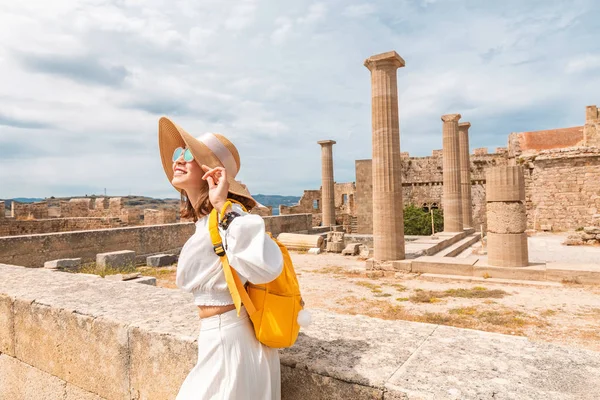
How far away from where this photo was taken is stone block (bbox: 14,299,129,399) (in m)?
2.14

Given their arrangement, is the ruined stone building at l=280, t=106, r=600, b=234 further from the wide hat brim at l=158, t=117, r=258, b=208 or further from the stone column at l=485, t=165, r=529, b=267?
the wide hat brim at l=158, t=117, r=258, b=208

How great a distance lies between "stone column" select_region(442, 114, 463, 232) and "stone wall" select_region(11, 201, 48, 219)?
20563mm

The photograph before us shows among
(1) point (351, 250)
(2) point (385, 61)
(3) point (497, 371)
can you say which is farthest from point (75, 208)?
(3) point (497, 371)

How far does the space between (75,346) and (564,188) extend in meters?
26.0

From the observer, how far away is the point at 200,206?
1601 millimetres

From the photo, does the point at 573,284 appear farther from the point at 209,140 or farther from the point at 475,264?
the point at 209,140

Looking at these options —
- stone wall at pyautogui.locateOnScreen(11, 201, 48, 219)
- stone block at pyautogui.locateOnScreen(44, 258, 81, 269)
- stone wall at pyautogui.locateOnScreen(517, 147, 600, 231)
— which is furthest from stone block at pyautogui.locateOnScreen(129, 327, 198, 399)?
stone wall at pyautogui.locateOnScreen(517, 147, 600, 231)

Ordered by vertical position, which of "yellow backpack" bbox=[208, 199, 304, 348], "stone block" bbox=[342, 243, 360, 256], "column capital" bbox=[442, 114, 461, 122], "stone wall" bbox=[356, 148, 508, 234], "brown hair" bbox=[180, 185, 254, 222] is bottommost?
"stone block" bbox=[342, 243, 360, 256]

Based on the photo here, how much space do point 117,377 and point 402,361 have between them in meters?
1.68

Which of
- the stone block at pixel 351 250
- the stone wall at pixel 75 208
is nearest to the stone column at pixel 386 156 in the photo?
the stone block at pixel 351 250

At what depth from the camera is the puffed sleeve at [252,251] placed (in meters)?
1.28

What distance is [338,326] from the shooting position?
2.05m

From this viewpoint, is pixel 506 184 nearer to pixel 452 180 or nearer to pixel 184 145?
pixel 452 180

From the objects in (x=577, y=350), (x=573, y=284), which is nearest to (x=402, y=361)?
(x=577, y=350)
